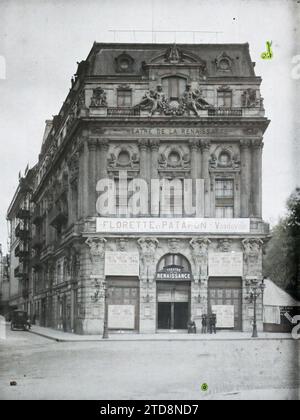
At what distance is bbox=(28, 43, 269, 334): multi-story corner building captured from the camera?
31.3 m

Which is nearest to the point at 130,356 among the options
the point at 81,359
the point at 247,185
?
the point at 81,359

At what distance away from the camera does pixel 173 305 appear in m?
35.4

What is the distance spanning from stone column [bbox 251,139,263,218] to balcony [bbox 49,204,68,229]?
355 inches

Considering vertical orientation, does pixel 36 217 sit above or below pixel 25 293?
above

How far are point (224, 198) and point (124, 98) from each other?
6669 mm

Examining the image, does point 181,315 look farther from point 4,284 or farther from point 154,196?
point 4,284

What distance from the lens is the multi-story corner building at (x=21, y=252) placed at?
1185 inches

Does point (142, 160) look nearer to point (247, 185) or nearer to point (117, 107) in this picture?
point (117, 107)

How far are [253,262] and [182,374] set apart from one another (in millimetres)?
13627

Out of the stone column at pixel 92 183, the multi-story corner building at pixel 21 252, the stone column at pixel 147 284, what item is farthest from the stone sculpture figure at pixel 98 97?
the stone column at pixel 147 284

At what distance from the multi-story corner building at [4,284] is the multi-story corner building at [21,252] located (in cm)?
23

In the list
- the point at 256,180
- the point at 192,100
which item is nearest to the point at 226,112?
the point at 192,100

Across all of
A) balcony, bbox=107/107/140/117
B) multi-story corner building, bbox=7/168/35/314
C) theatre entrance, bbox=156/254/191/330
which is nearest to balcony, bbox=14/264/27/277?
multi-story corner building, bbox=7/168/35/314

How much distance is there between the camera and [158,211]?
3052 centimetres
